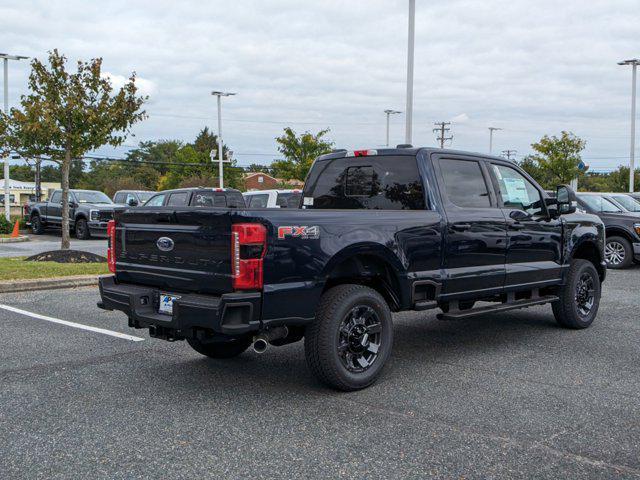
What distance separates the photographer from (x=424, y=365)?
19.7 feet

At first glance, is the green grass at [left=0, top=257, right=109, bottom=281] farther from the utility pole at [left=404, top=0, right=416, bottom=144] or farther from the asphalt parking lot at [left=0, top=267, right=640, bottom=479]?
the utility pole at [left=404, top=0, right=416, bottom=144]

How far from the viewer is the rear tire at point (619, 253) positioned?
557 inches

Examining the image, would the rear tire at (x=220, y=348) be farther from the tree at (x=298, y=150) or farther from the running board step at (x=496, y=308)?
the tree at (x=298, y=150)

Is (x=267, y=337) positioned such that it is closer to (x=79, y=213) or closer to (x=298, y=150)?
(x=79, y=213)

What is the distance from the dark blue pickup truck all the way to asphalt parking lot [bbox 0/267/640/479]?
0.43 m

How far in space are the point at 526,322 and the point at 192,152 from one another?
236 ft

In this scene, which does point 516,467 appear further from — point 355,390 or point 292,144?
point 292,144

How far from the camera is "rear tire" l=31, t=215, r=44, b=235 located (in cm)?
2588

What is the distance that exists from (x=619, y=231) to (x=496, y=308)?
931cm

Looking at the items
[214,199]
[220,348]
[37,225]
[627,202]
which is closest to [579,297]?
[220,348]

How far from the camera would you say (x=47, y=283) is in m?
10.7

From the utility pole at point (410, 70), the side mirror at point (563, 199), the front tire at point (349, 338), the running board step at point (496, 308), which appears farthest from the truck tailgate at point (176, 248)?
the utility pole at point (410, 70)

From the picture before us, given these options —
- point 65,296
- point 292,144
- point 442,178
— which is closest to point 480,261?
point 442,178

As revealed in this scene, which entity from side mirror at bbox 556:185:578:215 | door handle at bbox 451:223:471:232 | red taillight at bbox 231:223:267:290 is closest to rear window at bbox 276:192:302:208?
side mirror at bbox 556:185:578:215
